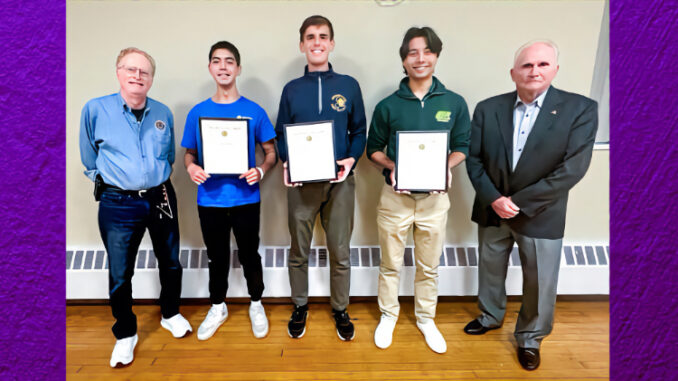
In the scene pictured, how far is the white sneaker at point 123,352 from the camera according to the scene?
1492 mm

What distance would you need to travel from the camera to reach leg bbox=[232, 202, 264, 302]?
163cm

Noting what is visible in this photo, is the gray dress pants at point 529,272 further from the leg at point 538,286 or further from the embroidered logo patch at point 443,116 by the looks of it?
the embroidered logo patch at point 443,116

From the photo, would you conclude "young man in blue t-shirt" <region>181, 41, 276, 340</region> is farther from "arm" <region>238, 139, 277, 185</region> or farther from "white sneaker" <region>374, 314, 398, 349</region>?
"white sneaker" <region>374, 314, 398, 349</region>

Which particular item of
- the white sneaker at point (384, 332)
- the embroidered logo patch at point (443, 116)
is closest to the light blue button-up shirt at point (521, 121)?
the embroidered logo patch at point (443, 116)

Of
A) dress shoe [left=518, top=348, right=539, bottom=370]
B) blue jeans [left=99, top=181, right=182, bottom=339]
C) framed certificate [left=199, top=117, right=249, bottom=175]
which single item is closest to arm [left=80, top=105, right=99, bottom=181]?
blue jeans [left=99, top=181, right=182, bottom=339]

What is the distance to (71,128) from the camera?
75.4 inches

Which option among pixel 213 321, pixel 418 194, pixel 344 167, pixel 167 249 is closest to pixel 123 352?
pixel 213 321

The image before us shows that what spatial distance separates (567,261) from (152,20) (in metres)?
3.19

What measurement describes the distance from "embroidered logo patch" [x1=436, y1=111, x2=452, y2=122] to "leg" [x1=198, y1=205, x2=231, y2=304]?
125 cm

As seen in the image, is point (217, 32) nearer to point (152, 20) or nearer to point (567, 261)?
point (152, 20)

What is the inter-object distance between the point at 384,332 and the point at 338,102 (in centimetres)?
132

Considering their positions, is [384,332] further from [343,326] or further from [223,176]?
[223,176]

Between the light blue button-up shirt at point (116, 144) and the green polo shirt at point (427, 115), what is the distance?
1218 millimetres
